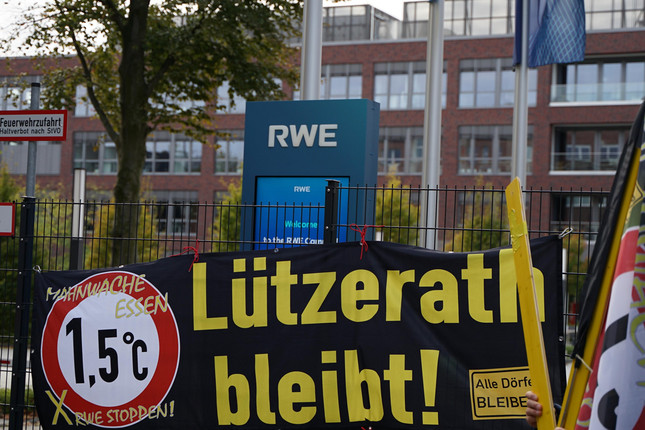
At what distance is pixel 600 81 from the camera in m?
46.7

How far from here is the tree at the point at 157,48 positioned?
60.8 feet

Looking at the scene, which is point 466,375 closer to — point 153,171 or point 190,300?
point 190,300

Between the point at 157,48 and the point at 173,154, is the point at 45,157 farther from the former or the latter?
the point at 157,48

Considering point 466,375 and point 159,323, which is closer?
point 466,375

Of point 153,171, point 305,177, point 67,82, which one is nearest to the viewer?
point 305,177

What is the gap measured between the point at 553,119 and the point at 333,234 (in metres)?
42.5

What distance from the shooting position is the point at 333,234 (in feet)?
23.1

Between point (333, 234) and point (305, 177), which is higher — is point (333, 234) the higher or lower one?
the lower one

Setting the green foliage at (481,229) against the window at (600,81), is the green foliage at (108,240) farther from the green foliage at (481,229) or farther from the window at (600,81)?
the window at (600,81)

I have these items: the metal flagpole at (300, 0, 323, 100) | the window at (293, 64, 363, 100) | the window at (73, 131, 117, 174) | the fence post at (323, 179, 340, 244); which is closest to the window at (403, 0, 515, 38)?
the window at (293, 64, 363, 100)

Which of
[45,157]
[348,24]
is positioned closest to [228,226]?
[348,24]

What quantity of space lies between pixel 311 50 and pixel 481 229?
437cm

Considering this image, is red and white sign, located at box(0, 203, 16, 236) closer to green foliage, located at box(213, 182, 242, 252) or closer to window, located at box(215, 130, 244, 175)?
green foliage, located at box(213, 182, 242, 252)

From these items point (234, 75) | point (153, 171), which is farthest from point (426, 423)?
point (153, 171)
